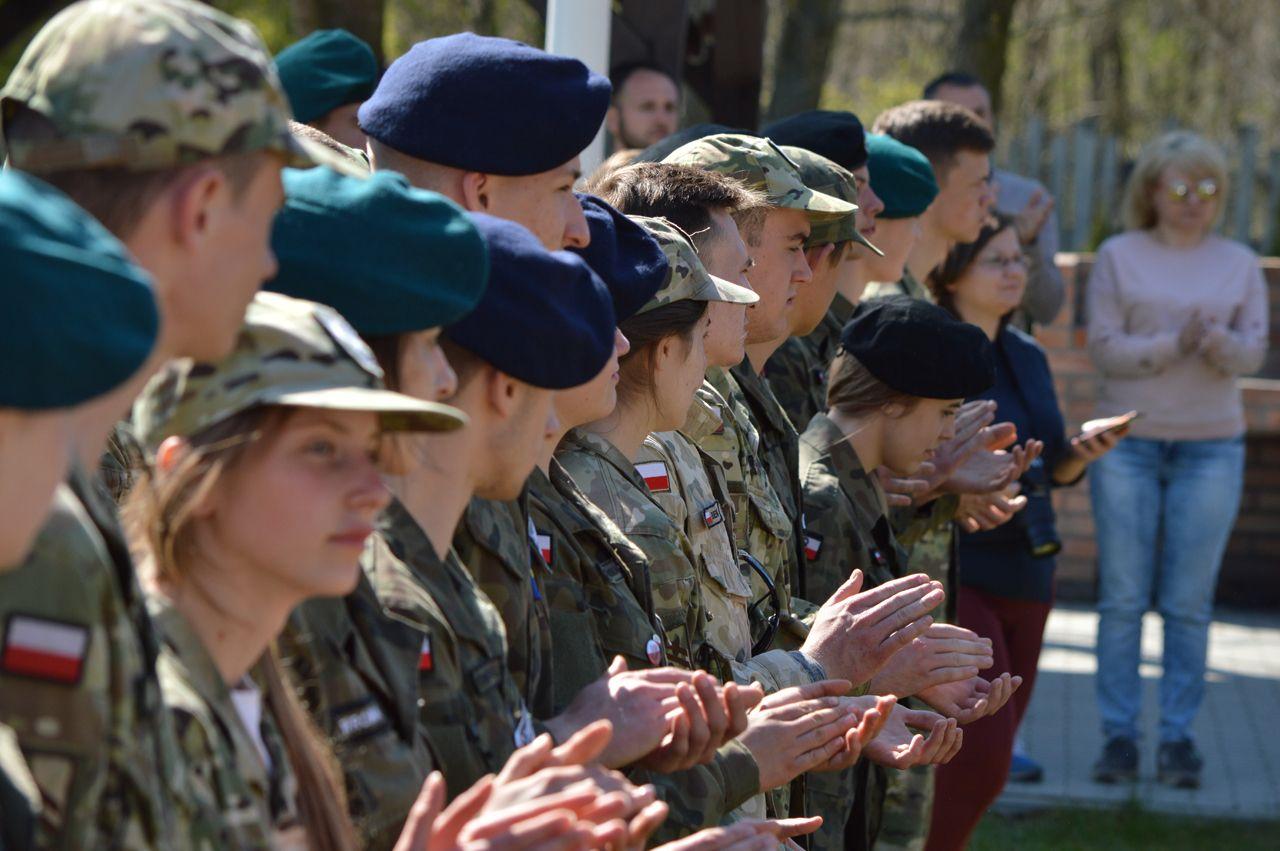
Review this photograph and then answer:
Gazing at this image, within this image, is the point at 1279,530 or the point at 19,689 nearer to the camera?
the point at 19,689

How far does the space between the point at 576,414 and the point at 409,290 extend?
706mm

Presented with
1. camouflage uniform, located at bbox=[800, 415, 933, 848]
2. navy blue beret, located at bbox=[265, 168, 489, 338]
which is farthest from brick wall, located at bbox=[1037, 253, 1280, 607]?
navy blue beret, located at bbox=[265, 168, 489, 338]

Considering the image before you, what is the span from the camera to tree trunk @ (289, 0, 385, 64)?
24.3 ft

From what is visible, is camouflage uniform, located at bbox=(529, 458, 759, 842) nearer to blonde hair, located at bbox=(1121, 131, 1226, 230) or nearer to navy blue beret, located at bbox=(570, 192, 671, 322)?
navy blue beret, located at bbox=(570, 192, 671, 322)

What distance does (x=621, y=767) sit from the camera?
8.87ft

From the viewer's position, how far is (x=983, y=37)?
33.9 feet

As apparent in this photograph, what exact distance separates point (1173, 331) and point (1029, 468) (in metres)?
1.79

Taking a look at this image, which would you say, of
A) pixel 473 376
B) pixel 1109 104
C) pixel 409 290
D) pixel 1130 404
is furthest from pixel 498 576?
pixel 1109 104

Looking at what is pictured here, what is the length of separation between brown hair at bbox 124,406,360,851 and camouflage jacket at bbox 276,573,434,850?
83mm

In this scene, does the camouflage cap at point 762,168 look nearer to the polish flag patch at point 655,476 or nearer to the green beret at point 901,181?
the polish flag patch at point 655,476

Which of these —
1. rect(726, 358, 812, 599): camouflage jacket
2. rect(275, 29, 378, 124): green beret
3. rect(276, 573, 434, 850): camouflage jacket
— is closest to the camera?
rect(276, 573, 434, 850): camouflage jacket

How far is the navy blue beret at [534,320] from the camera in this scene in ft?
8.19

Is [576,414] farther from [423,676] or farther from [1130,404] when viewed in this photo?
[1130,404]

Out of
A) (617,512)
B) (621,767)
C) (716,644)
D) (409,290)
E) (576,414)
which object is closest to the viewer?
(409,290)
